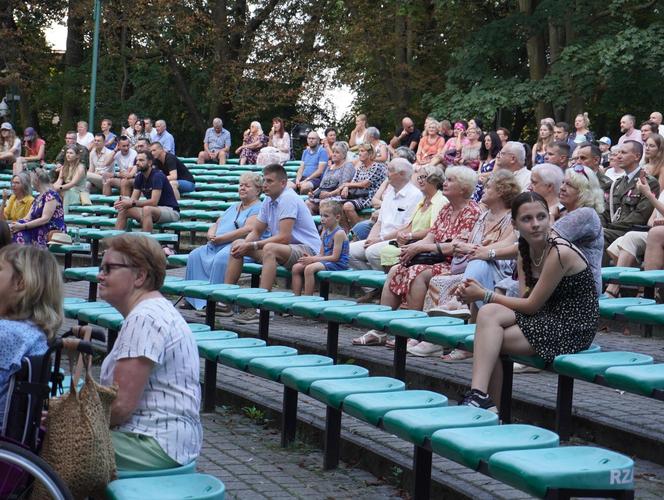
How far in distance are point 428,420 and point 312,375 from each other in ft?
3.90

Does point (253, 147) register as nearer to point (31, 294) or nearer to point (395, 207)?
point (395, 207)

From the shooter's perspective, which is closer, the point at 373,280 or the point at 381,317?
the point at 381,317

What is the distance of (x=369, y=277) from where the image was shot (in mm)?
9070


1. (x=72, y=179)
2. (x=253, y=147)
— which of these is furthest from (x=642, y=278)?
(x=253, y=147)

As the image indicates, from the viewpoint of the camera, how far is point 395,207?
10.5m

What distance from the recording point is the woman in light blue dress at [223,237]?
1076 cm

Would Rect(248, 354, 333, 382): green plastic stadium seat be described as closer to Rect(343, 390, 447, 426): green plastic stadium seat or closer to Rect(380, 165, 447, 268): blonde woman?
Rect(343, 390, 447, 426): green plastic stadium seat

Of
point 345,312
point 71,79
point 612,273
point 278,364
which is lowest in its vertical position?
point 278,364

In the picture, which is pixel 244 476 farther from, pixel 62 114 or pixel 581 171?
pixel 62 114

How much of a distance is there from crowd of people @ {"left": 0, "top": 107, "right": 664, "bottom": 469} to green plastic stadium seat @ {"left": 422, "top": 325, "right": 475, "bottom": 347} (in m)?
0.13

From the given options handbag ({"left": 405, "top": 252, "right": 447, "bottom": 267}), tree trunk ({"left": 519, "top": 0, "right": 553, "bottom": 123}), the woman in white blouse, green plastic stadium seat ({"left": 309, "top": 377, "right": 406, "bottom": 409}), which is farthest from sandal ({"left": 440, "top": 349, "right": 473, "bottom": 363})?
tree trunk ({"left": 519, "top": 0, "right": 553, "bottom": 123})

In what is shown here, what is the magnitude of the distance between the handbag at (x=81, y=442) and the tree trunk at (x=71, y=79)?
30.1 metres

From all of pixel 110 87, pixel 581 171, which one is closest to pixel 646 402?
pixel 581 171

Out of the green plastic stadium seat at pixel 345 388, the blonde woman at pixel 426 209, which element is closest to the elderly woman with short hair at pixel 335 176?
the blonde woman at pixel 426 209
